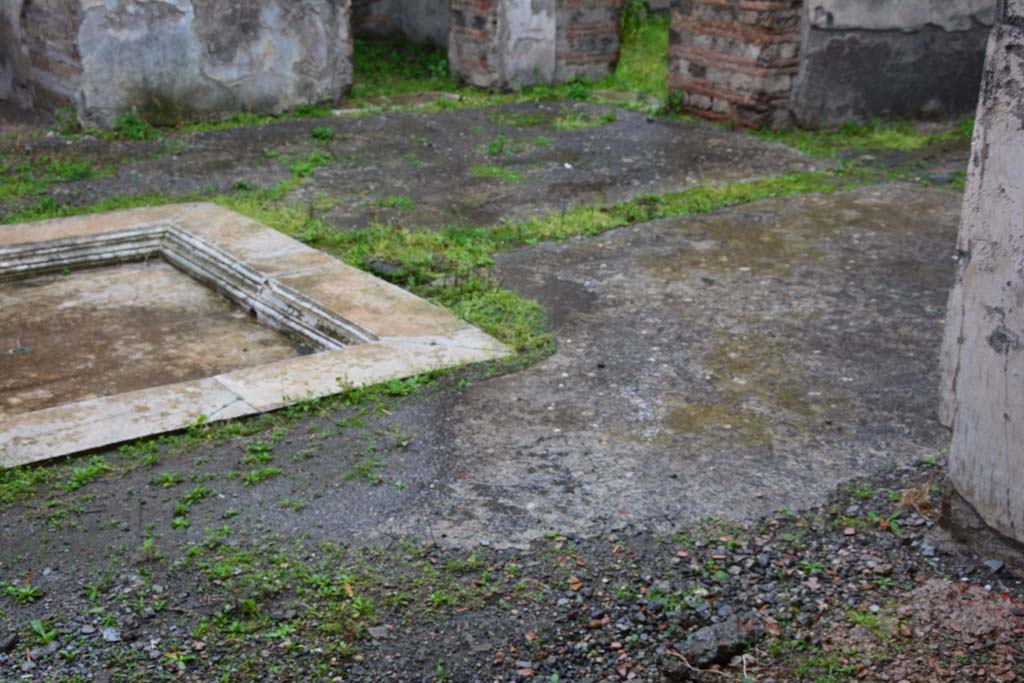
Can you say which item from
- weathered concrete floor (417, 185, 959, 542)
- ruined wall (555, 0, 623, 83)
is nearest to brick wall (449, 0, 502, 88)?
ruined wall (555, 0, 623, 83)

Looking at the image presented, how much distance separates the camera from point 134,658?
9.32ft

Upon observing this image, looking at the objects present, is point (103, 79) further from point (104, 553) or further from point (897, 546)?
point (897, 546)

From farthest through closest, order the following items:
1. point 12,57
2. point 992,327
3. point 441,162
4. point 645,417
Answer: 1. point 12,57
2. point 441,162
3. point 645,417
4. point 992,327

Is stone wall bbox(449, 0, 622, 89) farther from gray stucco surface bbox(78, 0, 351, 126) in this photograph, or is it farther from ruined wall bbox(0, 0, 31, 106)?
ruined wall bbox(0, 0, 31, 106)

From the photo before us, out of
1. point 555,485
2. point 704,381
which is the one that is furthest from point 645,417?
point 555,485

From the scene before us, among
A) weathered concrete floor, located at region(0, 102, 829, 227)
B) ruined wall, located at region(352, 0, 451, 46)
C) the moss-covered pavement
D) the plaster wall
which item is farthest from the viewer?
ruined wall, located at region(352, 0, 451, 46)

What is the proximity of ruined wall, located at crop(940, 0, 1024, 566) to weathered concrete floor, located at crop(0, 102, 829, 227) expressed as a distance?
380cm

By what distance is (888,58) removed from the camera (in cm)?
870

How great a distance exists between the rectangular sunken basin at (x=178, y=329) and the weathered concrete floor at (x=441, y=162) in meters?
0.79

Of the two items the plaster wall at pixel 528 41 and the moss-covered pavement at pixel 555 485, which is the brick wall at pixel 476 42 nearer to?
the plaster wall at pixel 528 41

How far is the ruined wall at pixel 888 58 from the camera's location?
850 cm

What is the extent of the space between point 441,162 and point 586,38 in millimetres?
3130

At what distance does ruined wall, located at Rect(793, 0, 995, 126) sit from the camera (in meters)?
8.50

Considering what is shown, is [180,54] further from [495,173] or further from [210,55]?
[495,173]
